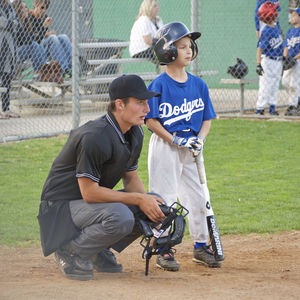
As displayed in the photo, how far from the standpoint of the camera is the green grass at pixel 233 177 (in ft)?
18.4

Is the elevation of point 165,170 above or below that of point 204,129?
below

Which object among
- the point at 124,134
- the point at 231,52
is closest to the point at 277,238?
the point at 124,134

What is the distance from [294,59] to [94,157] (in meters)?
7.77

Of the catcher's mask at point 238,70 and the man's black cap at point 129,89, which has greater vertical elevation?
the man's black cap at point 129,89

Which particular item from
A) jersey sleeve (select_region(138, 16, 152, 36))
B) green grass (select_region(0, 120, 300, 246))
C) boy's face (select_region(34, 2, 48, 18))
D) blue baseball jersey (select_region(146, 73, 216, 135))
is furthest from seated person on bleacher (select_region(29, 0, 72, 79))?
blue baseball jersey (select_region(146, 73, 216, 135))

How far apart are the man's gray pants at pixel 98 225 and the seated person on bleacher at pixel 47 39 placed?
19.9 ft

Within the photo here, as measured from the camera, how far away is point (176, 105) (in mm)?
4461

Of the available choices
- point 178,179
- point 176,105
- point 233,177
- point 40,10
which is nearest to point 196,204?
point 178,179

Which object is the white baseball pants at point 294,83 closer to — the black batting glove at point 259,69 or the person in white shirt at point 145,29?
the black batting glove at point 259,69

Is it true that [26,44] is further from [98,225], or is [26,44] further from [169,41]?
[98,225]

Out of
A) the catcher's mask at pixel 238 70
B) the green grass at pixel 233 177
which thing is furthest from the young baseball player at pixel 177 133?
the catcher's mask at pixel 238 70

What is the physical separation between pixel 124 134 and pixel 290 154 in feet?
15.6

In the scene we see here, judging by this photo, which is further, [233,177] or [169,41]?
[233,177]

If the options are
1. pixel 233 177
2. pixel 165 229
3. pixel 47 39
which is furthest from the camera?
pixel 47 39
